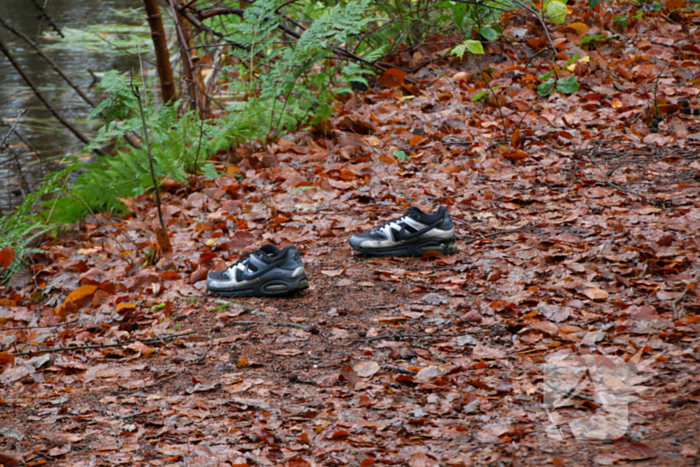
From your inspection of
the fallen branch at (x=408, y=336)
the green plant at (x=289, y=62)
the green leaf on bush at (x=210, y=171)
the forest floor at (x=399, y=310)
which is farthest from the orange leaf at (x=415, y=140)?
the fallen branch at (x=408, y=336)

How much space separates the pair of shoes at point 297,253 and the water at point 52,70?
2.54m

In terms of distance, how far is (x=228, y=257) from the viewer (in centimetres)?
394

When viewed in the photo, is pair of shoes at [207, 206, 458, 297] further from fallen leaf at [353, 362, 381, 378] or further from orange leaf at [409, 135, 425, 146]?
orange leaf at [409, 135, 425, 146]

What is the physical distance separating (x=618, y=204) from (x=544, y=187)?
24.8 inches

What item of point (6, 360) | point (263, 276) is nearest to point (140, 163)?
point (263, 276)

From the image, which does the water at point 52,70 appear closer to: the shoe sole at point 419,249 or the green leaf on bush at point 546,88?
the shoe sole at point 419,249

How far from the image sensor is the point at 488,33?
6.85 metres

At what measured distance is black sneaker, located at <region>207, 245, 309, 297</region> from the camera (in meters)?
3.26

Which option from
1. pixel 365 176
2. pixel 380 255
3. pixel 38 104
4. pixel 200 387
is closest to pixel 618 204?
pixel 380 255

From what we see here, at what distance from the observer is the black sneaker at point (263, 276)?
326cm

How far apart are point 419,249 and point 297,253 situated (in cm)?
79

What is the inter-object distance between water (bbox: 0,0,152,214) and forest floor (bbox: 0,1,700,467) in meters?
1.94

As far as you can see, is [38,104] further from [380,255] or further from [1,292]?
[380,255]

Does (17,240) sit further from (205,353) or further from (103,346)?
(205,353)
